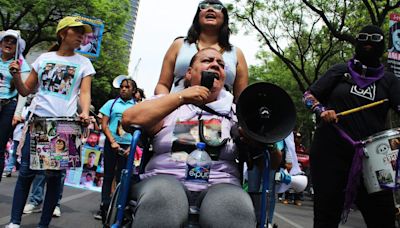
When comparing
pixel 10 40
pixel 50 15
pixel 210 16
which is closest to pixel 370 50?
pixel 210 16

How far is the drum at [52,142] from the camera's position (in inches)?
141

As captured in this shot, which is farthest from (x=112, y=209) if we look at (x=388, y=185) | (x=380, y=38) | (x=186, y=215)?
(x=380, y=38)

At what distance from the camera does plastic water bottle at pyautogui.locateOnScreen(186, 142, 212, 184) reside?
7.59 ft

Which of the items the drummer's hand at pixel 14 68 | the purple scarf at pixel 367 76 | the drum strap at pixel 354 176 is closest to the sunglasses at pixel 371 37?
the purple scarf at pixel 367 76

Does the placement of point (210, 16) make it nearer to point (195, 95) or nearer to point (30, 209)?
point (195, 95)

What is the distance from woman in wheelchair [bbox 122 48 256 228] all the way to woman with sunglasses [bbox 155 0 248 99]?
0.39m

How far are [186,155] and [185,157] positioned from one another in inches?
0.5

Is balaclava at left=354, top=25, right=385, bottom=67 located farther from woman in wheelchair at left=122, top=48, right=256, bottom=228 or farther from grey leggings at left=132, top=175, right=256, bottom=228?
grey leggings at left=132, top=175, right=256, bottom=228

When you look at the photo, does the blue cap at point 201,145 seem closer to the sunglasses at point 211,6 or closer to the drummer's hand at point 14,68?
the sunglasses at point 211,6

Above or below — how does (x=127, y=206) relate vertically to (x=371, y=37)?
below

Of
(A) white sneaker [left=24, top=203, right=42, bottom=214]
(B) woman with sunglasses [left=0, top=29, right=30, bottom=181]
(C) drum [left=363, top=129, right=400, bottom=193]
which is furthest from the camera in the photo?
(A) white sneaker [left=24, top=203, right=42, bottom=214]

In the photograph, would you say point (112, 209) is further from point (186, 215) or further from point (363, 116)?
point (363, 116)

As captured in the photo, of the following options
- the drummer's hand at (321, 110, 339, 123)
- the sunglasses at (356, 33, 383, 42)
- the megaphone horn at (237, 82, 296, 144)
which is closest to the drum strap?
the drummer's hand at (321, 110, 339, 123)

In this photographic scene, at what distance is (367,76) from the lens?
11.4 ft
